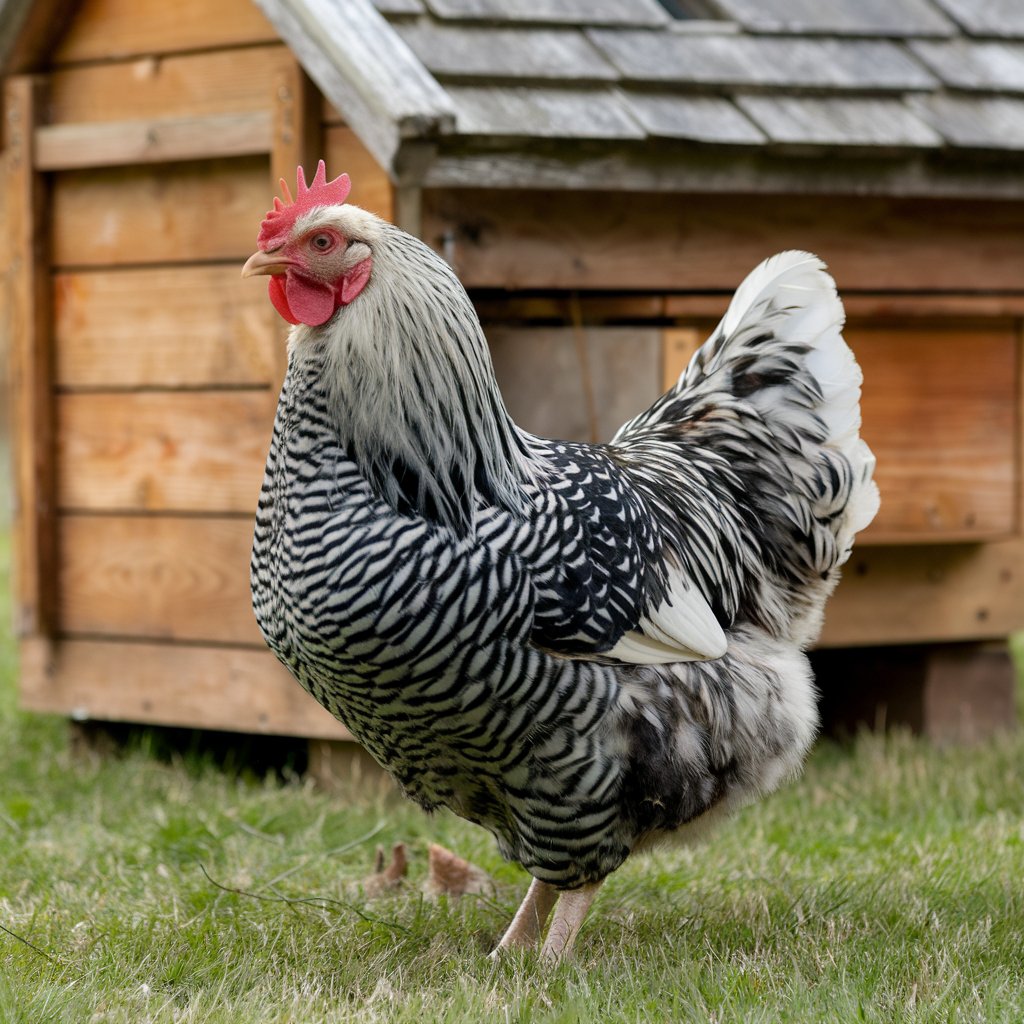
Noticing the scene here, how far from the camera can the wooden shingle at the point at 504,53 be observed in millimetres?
5020

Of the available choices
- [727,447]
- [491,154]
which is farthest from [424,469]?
[491,154]

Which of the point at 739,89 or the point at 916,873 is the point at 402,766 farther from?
the point at 739,89

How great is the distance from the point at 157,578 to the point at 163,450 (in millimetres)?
487

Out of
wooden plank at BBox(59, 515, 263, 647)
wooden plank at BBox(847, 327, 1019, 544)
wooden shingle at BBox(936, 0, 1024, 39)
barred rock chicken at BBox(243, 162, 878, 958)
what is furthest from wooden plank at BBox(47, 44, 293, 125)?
wooden shingle at BBox(936, 0, 1024, 39)

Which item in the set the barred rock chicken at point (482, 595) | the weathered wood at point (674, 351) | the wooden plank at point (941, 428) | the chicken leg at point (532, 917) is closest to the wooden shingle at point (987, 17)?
the wooden plank at point (941, 428)

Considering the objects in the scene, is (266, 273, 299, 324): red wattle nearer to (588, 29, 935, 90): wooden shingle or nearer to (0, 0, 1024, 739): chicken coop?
(0, 0, 1024, 739): chicken coop

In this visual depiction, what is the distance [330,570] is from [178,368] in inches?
111

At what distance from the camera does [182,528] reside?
5824mm

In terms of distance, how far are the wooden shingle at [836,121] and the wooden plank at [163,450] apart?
6.48 ft

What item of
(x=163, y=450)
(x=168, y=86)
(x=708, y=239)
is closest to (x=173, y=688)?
(x=163, y=450)

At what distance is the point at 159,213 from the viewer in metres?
5.80

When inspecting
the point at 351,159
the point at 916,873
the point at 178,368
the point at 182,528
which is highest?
the point at 351,159

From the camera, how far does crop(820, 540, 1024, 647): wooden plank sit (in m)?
6.04

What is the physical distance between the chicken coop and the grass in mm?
726
